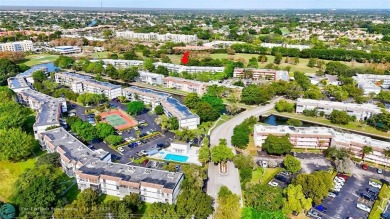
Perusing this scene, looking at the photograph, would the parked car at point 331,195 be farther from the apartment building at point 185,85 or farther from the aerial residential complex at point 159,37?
the aerial residential complex at point 159,37

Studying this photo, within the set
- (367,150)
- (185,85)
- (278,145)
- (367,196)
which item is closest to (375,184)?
(367,196)

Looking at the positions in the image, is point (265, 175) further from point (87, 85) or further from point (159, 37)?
point (159, 37)

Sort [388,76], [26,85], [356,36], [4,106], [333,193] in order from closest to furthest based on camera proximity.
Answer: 1. [333,193]
2. [4,106]
3. [26,85]
4. [388,76]
5. [356,36]

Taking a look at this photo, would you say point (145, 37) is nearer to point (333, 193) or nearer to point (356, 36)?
point (356, 36)

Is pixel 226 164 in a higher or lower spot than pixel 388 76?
lower

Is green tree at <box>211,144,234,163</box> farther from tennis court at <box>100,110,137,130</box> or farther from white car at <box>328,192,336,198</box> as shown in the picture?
tennis court at <box>100,110,137,130</box>

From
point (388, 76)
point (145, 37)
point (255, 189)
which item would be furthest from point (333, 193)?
point (145, 37)
